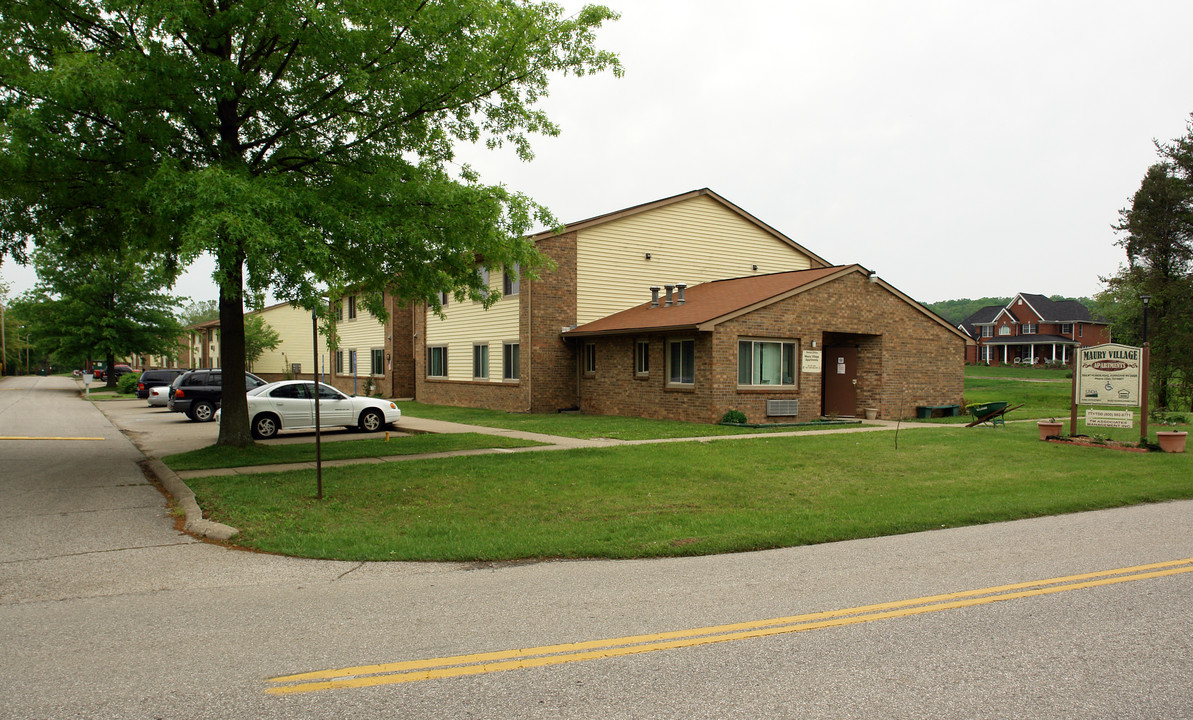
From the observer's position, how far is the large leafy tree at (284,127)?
1091cm

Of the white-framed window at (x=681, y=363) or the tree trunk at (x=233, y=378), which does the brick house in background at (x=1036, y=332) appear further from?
the tree trunk at (x=233, y=378)

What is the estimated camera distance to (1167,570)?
6.71 metres

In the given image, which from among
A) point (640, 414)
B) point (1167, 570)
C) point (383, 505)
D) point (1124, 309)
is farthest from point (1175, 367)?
point (383, 505)

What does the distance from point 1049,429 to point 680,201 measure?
14620 millimetres

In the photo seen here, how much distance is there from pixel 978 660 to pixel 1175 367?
32.8m

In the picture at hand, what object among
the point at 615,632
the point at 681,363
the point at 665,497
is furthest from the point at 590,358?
the point at 615,632

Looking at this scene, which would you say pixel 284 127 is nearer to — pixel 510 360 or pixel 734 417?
pixel 734 417

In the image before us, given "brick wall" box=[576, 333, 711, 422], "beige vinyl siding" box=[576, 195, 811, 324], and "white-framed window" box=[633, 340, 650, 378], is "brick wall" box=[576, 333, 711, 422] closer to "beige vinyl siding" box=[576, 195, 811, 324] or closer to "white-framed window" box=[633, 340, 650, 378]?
"white-framed window" box=[633, 340, 650, 378]

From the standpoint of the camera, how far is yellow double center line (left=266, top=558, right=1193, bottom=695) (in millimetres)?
4355

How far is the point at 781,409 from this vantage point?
70.7 ft

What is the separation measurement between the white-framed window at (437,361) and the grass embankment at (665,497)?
18090 mm

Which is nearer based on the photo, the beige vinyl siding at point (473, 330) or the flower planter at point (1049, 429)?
the flower planter at point (1049, 429)

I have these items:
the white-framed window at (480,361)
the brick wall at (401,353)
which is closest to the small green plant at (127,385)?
the brick wall at (401,353)

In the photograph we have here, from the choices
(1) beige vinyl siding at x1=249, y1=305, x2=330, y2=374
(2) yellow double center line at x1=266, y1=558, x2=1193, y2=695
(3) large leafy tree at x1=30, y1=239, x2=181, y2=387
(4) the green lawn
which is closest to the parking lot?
(2) yellow double center line at x1=266, y1=558, x2=1193, y2=695
